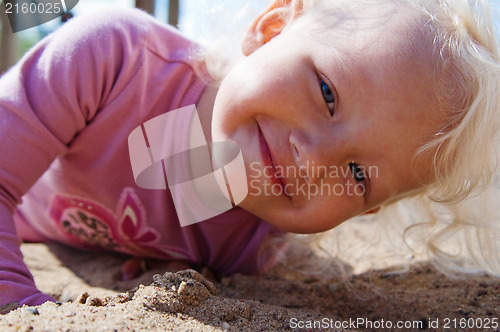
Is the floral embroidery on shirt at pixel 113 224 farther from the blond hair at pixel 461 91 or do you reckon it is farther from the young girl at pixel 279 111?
the blond hair at pixel 461 91

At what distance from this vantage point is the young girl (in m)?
1.18

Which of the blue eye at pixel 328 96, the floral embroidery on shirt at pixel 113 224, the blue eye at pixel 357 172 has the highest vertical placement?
the blue eye at pixel 328 96

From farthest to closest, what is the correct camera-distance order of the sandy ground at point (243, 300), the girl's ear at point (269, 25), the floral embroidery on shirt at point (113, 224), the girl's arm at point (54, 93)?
the floral embroidery on shirt at point (113, 224), the girl's ear at point (269, 25), the girl's arm at point (54, 93), the sandy ground at point (243, 300)

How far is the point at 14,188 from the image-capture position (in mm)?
1338

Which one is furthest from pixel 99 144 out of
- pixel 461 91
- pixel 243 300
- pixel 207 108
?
pixel 461 91

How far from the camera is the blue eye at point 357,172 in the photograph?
125 cm

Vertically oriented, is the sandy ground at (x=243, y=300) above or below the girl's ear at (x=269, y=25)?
below

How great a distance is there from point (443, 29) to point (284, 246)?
113 centimetres

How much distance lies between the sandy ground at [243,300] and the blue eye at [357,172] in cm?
Result: 40

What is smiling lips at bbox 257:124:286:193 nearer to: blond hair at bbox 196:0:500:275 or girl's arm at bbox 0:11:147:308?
blond hair at bbox 196:0:500:275

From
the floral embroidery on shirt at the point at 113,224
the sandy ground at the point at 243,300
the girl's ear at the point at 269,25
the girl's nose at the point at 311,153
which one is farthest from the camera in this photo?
the floral embroidery on shirt at the point at 113,224

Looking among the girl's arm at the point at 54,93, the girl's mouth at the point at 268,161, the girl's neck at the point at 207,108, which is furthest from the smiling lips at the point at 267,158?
the girl's arm at the point at 54,93

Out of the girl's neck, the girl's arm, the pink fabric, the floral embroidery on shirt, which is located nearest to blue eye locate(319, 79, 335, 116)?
the girl's neck

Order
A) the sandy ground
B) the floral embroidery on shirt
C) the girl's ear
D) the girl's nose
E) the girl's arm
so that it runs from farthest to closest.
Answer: the floral embroidery on shirt
the girl's ear
the girl's arm
the girl's nose
the sandy ground
